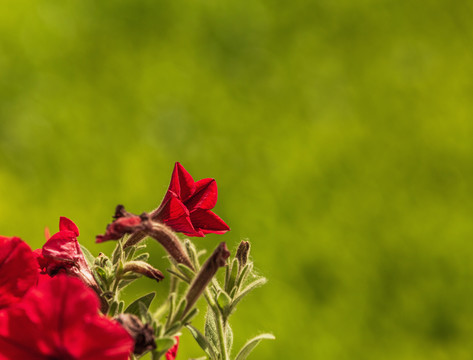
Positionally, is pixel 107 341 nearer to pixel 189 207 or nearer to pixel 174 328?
pixel 174 328

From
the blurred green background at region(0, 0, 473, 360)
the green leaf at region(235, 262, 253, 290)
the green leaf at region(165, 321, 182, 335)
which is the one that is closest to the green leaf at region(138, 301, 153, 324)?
the green leaf at region(165, 321, 182, 335)

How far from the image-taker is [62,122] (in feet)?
7.54

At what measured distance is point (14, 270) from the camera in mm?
374

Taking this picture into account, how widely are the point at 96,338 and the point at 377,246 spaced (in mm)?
1994

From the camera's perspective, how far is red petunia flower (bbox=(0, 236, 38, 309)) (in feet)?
1.22

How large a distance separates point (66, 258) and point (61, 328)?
0.30 ft

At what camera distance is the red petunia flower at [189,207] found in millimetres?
428

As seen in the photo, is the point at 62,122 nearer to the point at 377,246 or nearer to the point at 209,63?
the point at 209,63

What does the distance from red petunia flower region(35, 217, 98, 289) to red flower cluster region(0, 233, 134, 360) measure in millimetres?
75

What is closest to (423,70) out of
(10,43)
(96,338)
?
(10,43)

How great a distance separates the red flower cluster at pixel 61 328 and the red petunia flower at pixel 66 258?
0.24ft

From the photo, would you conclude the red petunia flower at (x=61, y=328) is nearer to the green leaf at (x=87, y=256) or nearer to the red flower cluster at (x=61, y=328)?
the red flower cluster at (x=61, y=328)

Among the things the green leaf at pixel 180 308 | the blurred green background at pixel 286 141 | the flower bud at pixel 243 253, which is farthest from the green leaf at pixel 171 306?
the blurred green background at pixel 286 141

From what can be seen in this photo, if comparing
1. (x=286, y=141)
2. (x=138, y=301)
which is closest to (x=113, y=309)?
(x=138, y=301)
